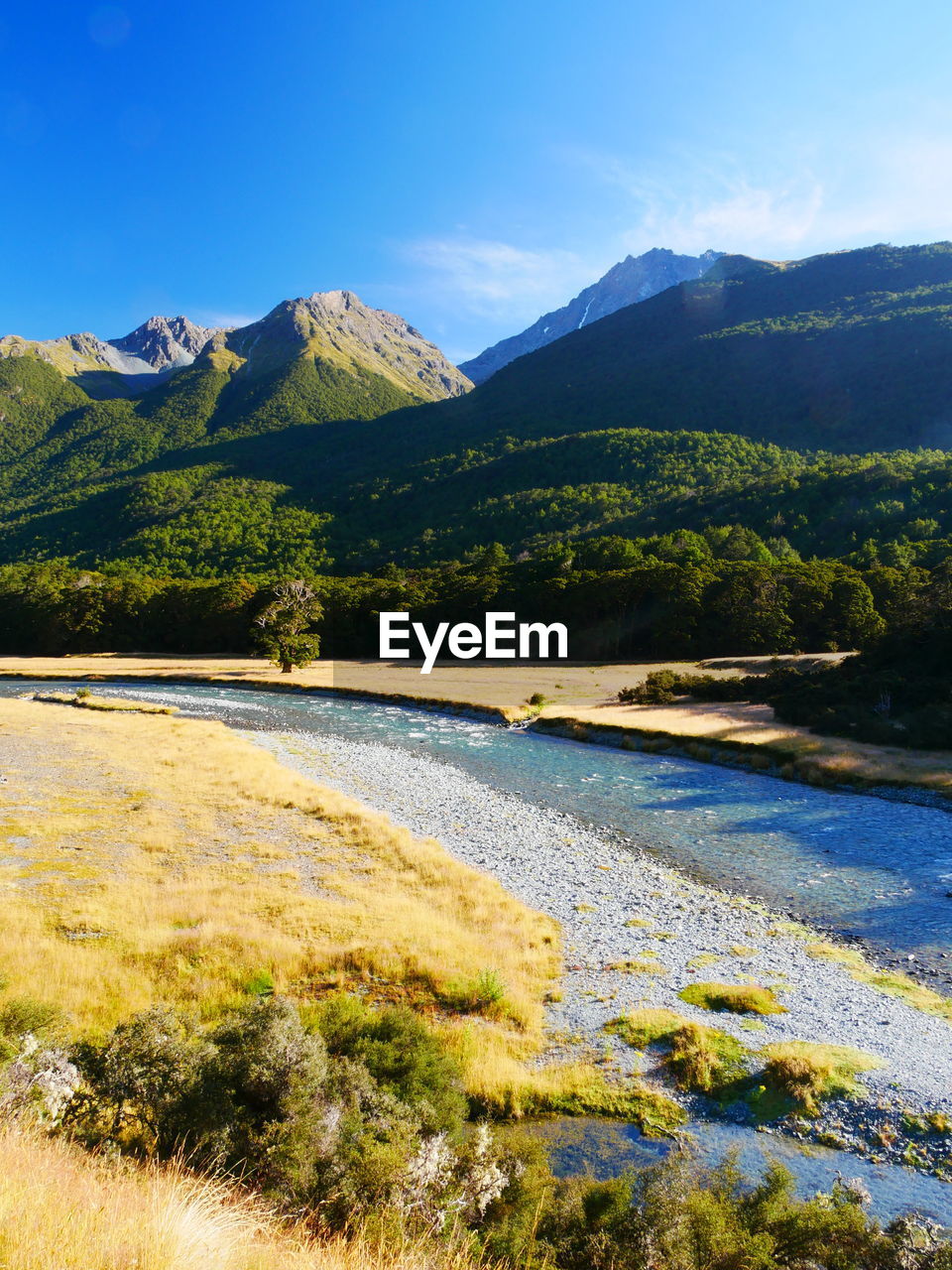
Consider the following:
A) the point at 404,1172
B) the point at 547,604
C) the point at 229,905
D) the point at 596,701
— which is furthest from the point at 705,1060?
the point at 547,604

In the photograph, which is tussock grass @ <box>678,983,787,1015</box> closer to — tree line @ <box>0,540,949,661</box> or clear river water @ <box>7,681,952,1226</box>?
clear river water @ <box>7,681,952,1226</box>

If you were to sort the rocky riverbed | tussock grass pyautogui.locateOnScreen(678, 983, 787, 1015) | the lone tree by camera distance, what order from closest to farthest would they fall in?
the rocky riverbed, tussock grass pyautogui.locateOnScreen(678, 983, 787, 1015), the lone tree

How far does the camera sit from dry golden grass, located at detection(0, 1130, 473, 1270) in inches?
144

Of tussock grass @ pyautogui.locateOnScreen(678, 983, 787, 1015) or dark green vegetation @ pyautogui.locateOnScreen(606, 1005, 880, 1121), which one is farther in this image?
tussock grass @ pyautogui.locateOnScreen(678, 983, 787, 1015)

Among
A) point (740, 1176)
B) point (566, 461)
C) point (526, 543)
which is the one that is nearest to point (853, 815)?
point (740, 1176)

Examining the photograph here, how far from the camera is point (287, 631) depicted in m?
70.6

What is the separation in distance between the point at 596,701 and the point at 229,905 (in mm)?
38638

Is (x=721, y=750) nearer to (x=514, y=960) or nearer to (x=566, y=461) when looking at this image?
(x=514, y=960)

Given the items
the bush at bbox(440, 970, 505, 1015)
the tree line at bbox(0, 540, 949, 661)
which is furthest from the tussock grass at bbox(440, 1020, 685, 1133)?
the tree line at bbox(0, 540, 949, 661)

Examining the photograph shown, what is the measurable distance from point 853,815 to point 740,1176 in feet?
65.9

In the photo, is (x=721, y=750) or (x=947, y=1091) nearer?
(x=947, y=1091)

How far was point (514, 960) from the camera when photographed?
41.8ft

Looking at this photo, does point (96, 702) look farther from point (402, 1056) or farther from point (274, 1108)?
point (274, 1108)

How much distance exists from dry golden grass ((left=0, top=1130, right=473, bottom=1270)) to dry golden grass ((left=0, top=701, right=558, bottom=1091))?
421cm
